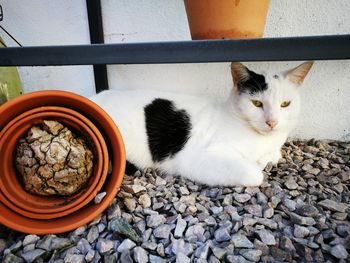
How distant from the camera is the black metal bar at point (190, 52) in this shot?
827mm

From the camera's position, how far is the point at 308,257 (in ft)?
2.45

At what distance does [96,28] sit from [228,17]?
797 millimetres

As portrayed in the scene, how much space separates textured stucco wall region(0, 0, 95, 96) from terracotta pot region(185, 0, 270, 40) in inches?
30.5

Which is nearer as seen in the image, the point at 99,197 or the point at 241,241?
the point at 241,241

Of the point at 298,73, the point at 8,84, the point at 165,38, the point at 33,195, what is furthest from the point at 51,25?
the point at 298,73

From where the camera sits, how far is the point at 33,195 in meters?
0.97

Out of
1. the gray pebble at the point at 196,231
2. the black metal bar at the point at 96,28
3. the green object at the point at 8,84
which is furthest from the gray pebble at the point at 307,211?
the green object at the point at 8,84

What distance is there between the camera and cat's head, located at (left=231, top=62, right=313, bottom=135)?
1.12 meters

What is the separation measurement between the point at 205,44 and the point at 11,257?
0.88m

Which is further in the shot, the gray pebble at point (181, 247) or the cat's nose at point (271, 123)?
the cat's nose at point (271, 123)

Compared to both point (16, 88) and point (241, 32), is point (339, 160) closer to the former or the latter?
point (241, 32)

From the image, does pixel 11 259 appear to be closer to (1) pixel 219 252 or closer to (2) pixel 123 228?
(2) pixel 123 228

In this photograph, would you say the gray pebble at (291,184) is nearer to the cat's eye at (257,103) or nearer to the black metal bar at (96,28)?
the cat's eye at (257,103)

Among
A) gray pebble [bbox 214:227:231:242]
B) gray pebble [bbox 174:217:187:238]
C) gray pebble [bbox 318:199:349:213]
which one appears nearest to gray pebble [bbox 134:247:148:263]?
gray pebble [bbox 174:217:187:238]
